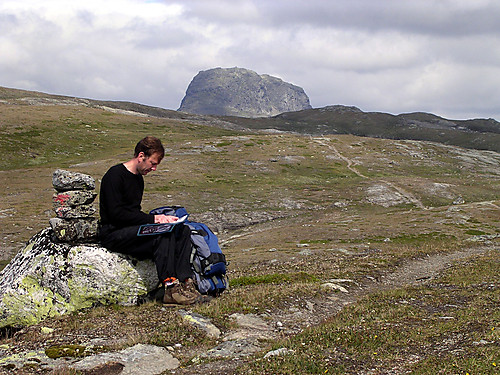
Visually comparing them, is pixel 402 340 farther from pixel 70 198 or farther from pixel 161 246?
pixel 70 198

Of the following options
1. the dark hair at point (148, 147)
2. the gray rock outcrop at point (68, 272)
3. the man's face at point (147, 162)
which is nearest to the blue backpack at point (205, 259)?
the gray rock outcrop at point (68, 272)

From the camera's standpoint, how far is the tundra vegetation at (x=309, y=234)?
422 inches

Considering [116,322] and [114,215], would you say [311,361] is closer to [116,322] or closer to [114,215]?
[116,322]

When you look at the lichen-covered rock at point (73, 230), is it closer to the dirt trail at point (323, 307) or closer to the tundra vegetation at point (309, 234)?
the tundra vegetation at point (309, 234)

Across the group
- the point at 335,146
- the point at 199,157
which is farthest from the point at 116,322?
the point at 335,146

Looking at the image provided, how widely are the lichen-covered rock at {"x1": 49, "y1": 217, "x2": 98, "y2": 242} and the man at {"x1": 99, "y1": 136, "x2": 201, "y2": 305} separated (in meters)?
0.69

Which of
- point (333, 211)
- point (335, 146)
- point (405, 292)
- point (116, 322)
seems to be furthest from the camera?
point (335, 146)

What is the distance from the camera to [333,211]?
246 ft

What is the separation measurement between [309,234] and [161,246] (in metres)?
41.3

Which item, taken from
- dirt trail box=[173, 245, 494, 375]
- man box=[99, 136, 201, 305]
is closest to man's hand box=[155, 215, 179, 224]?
man box=[99, 136, 201, 305]

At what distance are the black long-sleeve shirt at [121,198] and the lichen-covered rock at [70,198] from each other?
125cm

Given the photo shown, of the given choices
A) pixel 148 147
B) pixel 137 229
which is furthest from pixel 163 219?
pixel 148 147

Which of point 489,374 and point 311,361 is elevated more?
point 489,374

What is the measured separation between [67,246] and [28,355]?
470cm
